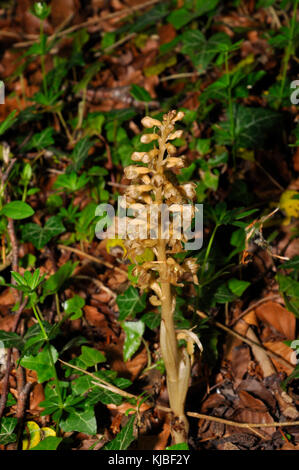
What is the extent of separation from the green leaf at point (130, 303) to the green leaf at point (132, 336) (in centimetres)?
5

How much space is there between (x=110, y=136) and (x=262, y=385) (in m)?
2.04

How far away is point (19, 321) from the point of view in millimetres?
2441

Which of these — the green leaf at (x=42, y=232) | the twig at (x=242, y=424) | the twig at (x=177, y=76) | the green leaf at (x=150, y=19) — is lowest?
the twig at (x=242, y=424)

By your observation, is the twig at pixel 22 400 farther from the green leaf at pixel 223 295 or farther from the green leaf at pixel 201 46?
the green leaf at pixel 201 46

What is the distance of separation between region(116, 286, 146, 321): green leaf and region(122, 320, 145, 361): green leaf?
0.05 metres

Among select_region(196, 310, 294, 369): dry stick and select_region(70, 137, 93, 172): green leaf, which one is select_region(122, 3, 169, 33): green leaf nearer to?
select_region(70, 137, 93, 172): green leaf

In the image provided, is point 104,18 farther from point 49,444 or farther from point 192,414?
point 49,444

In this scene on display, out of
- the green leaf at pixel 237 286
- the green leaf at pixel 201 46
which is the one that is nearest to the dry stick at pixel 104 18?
the green leaf at pixel 201 46

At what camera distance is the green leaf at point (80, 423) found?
6.54 ft

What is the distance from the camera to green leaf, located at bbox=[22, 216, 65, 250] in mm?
2695

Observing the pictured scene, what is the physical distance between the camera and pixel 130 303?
2.38 meters

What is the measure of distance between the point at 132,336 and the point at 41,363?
1.65ft

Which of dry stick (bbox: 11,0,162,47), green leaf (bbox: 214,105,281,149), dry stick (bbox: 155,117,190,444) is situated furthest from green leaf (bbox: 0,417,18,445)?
dry stick (bbox: 11,0,162,47)

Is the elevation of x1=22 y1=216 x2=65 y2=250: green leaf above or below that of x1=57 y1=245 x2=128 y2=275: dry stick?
above
